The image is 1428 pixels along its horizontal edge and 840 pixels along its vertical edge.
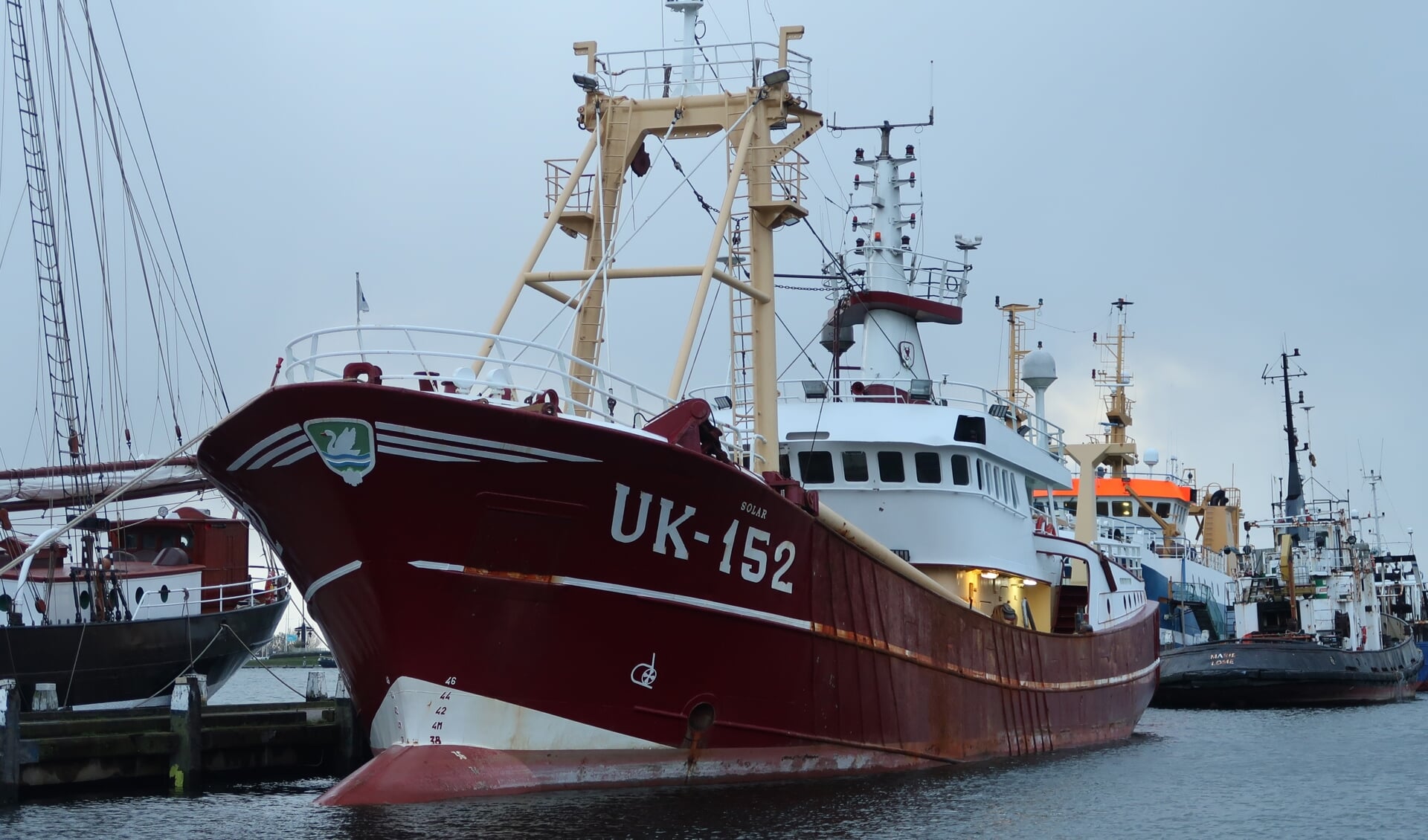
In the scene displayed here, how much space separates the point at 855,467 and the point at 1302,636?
24.6 metres

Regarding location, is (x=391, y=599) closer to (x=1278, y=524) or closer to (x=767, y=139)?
(x=767, y=139)

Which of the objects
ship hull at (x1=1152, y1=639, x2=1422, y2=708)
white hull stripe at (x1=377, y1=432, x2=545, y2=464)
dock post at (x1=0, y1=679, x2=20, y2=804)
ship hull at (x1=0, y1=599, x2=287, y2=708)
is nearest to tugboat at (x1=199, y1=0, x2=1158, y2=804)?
white hull stripe at (x1=377, y1=432, x2=545, y2=464)

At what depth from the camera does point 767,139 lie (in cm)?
1916

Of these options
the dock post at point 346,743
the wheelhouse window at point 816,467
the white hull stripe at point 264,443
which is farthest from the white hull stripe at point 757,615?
the dock post at point 346,743

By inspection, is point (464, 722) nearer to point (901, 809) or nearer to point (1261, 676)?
point (901, 809)

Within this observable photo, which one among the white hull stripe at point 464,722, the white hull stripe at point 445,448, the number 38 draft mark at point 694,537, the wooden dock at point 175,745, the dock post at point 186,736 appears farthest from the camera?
the dock post at point 186,736

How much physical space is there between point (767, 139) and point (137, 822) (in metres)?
10.9

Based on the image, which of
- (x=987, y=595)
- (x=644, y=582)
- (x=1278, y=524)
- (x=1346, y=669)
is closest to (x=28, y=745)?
(x=644, y=582)

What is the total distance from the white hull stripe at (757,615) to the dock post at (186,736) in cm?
548

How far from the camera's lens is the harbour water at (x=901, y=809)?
44.3ft

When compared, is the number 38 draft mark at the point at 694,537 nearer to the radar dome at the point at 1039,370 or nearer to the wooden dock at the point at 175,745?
the wooden dock at the point at 175,745

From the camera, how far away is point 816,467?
837 inches

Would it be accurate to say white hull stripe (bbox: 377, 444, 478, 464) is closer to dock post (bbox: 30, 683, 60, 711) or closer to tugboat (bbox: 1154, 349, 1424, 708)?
dock post (bbox: 30, 683, 60, 711)

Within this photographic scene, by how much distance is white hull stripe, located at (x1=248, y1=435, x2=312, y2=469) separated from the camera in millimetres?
13797
